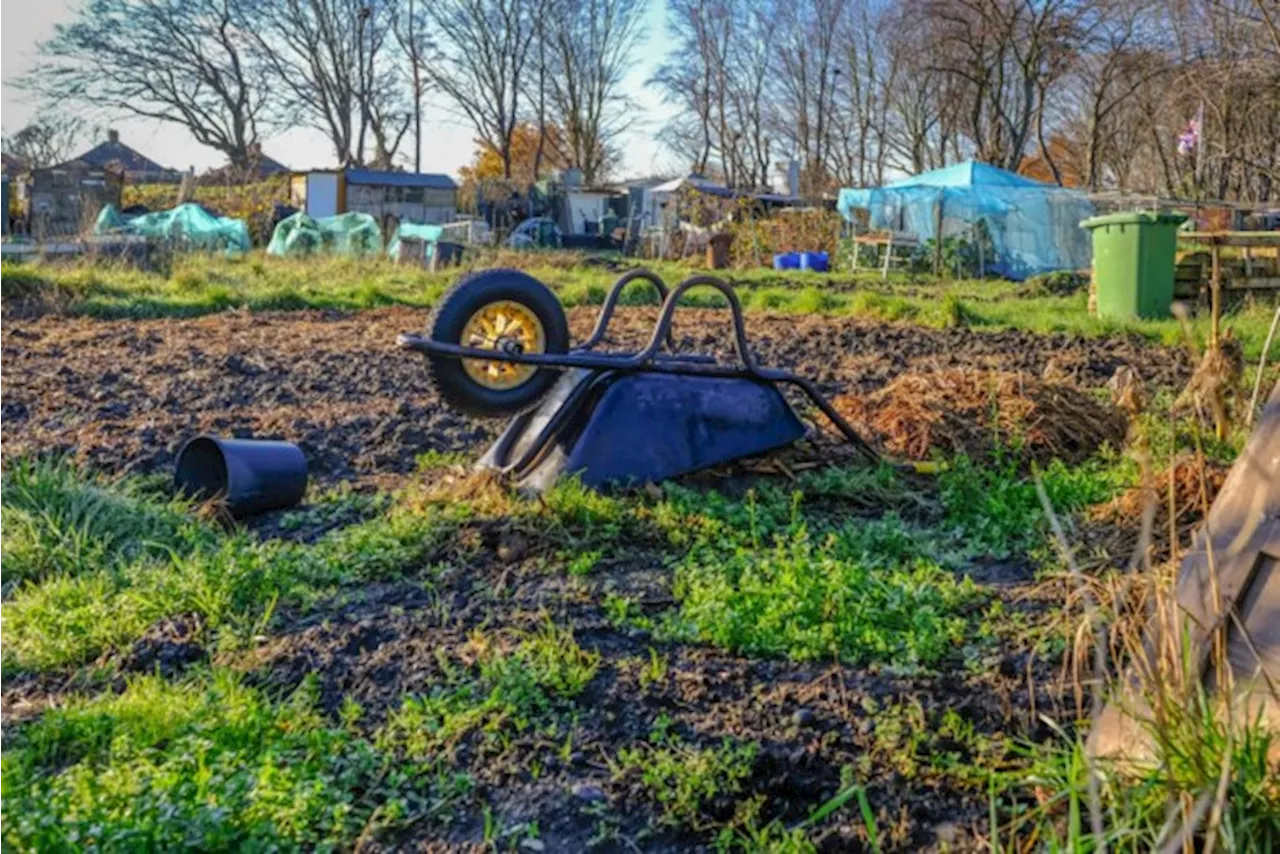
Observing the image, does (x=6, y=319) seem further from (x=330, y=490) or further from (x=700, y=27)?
(x=700, y=27)

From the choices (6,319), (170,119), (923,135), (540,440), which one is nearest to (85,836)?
(540,440)

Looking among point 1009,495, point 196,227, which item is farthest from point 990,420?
point 196,227

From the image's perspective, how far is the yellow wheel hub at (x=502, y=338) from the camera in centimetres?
430

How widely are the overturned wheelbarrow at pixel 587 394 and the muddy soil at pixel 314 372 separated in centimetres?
94

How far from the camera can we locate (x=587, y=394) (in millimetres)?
4352

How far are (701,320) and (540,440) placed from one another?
770 centimetres

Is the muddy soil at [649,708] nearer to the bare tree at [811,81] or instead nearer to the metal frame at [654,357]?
the metal frame at [654,357]

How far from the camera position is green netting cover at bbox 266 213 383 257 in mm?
24469

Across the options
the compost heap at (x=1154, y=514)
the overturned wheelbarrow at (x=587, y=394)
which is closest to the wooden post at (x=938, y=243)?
the overturned wheelbarrow at (x=587, y=394)

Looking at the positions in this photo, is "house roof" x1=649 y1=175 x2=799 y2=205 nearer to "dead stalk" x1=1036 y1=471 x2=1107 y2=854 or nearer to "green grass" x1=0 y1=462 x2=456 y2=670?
"green grass" x1=0 y1=462 x2=456 y2=670

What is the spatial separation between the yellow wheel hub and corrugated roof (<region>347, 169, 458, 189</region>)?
35958 mm

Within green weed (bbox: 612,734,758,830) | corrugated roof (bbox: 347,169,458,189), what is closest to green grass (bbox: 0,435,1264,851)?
green weed (bbox: 612,734,758,830)

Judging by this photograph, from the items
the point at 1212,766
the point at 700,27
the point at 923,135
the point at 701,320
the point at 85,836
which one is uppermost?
the point at 700,27

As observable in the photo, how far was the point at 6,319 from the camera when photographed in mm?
11891
